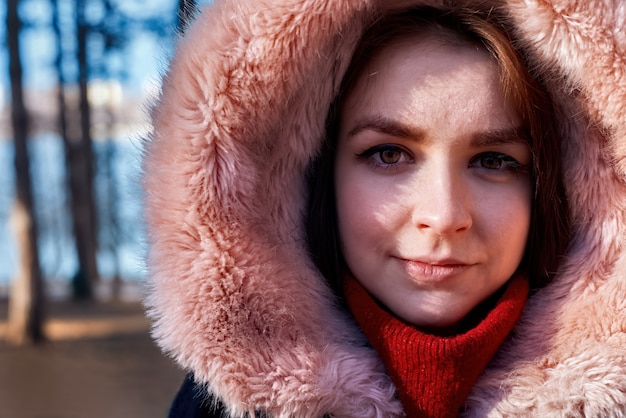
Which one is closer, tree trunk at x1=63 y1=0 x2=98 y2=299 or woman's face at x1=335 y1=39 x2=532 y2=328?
woman's face at x1=335 y1=39 x2=532 y2=328

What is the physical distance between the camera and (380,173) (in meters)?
1.32

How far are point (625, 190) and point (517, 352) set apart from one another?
40cm

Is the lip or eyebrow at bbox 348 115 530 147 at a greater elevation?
eyebrow at bbox 348 115 530 147

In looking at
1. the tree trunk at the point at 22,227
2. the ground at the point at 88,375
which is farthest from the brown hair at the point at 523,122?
the tree trunk at the point at 22,227

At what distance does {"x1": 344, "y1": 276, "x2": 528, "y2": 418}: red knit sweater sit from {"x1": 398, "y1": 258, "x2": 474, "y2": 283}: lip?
110 mm

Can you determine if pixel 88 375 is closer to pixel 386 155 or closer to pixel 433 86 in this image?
pixel 386 155

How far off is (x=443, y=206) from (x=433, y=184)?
0.05 m

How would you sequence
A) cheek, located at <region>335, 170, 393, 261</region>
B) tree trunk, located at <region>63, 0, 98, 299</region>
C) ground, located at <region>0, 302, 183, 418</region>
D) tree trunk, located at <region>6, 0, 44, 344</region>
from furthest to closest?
tree trunk, located at <region>63, 0, 98, 299</region>, tree trunk, located at <region>6, 0, 44, 344</region>, ground, located at <region>0, 302, 183, 418</region>, cheek, located at <region>335, 170, 393, 261</region>

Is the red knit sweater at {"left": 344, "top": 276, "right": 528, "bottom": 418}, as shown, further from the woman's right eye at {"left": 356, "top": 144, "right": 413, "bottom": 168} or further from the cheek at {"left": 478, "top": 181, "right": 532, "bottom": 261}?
the woman's right eye at {"left": 356, "top": 144, "right": 413, "bottom": 168}

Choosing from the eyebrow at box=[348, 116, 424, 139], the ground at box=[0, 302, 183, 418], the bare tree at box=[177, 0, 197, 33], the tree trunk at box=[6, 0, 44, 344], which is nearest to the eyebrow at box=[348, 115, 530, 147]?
the eyebrow at box=[348, 116, 424, 139]

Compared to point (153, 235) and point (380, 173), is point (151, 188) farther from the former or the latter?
point (380, 173)

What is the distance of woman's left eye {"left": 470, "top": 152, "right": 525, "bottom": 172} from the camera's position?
1.31 meters

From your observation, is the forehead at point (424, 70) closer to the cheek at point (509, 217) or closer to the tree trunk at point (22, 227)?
the cheek at point (509, 217)

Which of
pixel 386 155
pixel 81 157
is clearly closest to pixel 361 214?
pixel 386 155
